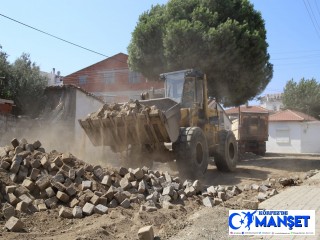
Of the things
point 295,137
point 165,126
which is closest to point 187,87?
point 165,126

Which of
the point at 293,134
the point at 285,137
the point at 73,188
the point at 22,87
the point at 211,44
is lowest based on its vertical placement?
the point at 285,137

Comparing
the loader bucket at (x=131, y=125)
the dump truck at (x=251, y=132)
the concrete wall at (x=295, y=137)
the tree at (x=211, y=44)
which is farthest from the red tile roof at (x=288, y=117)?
the loader bucket at (x=131, y=125)

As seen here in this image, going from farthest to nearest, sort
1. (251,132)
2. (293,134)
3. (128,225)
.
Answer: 1. (293,134)
2. (251,132)
3. (128,225)

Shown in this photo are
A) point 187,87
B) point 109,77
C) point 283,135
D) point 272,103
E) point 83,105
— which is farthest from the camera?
point 272,103

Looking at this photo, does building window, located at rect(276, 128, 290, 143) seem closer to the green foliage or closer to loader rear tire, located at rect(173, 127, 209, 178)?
the green foliage

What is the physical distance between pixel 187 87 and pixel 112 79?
89.5 ft

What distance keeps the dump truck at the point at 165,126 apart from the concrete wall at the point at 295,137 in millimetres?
27630

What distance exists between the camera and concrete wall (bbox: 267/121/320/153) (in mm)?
36562

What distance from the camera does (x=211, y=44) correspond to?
1808 cm

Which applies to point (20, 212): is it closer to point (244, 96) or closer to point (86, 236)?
point (86, 236)

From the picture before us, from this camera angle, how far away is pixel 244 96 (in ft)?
68.4

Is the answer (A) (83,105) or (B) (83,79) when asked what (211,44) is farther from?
(B) (83,79)

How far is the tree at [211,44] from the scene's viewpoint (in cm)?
1828

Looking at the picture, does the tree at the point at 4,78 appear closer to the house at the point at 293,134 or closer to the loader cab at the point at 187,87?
the loader cab at the point at 187,87
